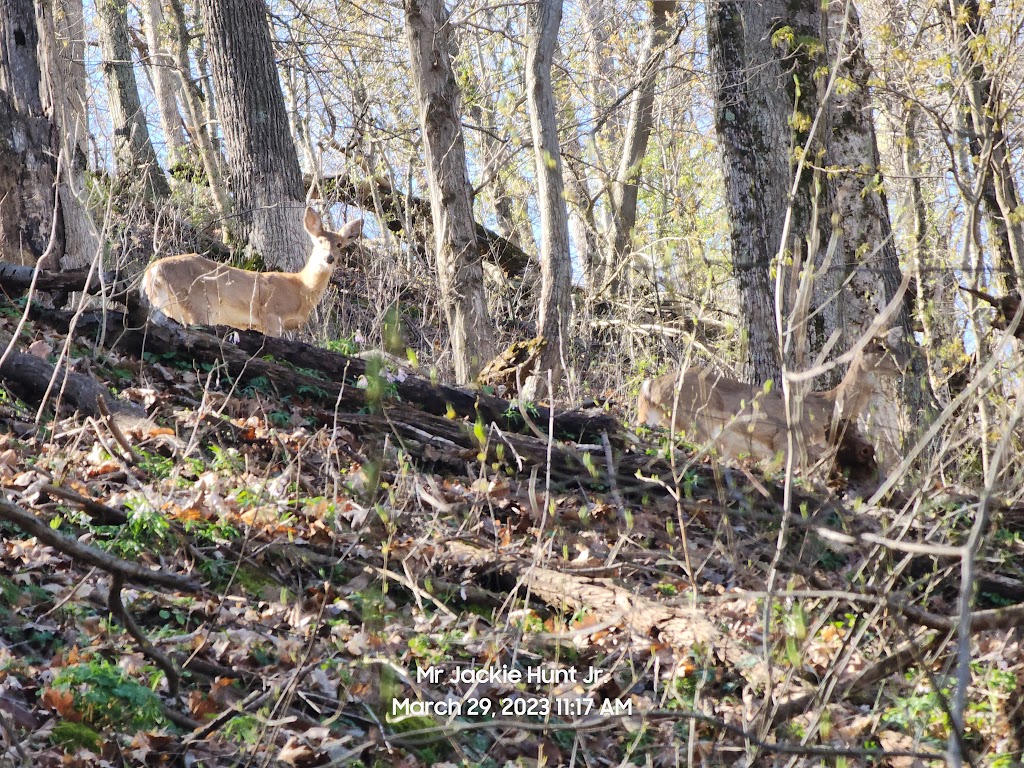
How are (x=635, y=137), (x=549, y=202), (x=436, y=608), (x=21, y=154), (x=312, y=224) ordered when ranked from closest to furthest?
(x=436, y=608) < (x=21, y=154) < (x=549, y=202) < (x=312, y=224) < (x=635, y=137)

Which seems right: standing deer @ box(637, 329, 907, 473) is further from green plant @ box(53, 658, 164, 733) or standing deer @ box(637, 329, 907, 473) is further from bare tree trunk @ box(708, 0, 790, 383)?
green plant @ box(53, 658, 164, 733)

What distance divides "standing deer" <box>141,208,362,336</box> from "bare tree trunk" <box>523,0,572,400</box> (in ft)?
9.63

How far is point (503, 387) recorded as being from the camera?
28.5 ft

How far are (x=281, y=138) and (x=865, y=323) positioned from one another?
649cm

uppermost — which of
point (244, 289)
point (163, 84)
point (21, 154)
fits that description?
point (163, 84)

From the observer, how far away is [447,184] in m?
10.0

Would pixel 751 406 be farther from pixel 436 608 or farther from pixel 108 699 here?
pixel 108 699

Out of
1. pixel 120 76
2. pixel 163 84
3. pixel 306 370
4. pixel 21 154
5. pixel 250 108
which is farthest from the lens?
pixel 163 84

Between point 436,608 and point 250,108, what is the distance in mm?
8168

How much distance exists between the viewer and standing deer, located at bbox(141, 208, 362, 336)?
1059cm

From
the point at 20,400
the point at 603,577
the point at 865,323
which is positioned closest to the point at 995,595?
the point at 603,577

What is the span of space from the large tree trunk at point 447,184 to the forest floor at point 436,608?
3.47 metres

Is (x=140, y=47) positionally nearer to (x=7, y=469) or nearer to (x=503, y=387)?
(x=503, y=387)

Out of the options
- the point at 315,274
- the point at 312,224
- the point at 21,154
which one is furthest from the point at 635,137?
the point at 21,154
